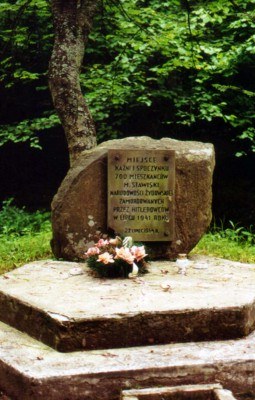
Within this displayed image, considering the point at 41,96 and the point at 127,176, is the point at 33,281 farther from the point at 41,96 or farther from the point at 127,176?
the point at 41,96

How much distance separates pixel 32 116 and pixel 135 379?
849 cm

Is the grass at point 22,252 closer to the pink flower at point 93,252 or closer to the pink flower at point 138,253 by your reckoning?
the pink flower at point 93,252

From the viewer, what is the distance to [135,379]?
3066mm

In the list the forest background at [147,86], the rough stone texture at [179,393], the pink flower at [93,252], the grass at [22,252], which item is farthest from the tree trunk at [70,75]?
the rough stone texture at [179,393]

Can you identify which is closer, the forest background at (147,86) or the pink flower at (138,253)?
the pink flower at (138,253)

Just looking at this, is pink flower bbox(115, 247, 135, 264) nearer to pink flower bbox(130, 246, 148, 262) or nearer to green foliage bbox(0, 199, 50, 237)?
pink flower bbox(130, 246, 148, 262)

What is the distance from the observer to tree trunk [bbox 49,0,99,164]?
19.6 feet

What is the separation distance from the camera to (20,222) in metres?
8.27

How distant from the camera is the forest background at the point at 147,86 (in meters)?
7.54

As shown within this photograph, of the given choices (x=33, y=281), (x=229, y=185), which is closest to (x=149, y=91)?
(x=229, y=185)

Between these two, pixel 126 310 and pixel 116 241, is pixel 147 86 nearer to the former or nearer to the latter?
pixel 116 241

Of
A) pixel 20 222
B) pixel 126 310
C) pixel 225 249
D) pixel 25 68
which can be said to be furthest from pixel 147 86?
pixel 126 310

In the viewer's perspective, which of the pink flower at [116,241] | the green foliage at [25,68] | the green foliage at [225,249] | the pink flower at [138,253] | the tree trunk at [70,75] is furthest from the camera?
the green foliage at [25,68]

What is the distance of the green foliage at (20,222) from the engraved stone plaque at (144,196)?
2.82m
